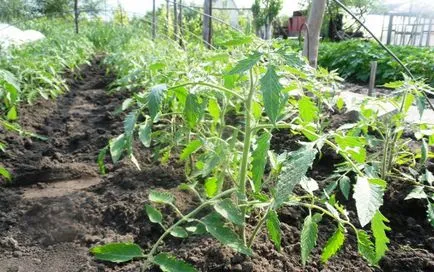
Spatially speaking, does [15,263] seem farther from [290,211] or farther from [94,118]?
[94,118]

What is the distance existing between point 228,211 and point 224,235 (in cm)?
6

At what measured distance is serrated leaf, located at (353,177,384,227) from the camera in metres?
0.75

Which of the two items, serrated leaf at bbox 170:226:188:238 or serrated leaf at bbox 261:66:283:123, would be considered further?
serrated leaf at bbox 170:226:188:238

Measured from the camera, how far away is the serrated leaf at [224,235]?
0.97m

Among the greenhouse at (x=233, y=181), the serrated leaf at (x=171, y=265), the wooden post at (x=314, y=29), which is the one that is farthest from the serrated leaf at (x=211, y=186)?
the wooden post at (x=314, y=29)

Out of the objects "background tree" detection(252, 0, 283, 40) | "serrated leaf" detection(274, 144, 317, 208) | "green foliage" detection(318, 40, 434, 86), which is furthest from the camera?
"background tree" detection(252, 0, 283, 40)

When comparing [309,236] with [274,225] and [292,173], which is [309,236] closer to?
[274,225]

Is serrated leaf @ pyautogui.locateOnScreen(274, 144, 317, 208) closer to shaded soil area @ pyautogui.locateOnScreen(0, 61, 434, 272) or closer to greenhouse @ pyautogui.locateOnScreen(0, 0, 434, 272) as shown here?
greenhouse @ pyautogui.locateOnScreen(0, 0, 434, 272)

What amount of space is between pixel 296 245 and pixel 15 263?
2.91 feet

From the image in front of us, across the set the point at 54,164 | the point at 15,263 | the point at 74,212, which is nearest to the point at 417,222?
the point at 74,212

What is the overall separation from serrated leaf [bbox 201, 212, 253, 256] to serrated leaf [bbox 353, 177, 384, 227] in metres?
0.30

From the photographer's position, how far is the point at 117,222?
1498 mm

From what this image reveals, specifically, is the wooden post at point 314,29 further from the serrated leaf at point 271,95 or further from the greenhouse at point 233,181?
the serrated leaf at point 271,95

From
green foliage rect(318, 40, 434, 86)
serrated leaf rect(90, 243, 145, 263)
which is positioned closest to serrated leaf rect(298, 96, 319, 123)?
serrated leaf rect(90, 243, 145, 263)
